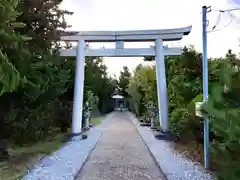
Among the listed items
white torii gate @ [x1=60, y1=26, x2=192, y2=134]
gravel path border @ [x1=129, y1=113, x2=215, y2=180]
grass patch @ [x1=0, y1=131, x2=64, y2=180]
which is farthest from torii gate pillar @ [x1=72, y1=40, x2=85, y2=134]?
gravel path border @ [x1=129, y1=113, x2=215, y2=180]

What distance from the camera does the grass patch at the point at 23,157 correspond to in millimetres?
6387

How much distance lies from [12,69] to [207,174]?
3.96 meters

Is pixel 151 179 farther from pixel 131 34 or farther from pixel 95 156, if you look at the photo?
pixel 131 34

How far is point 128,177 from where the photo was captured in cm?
620

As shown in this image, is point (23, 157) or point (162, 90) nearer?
point (23, 157)

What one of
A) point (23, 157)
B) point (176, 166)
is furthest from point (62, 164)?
point (176, 166)

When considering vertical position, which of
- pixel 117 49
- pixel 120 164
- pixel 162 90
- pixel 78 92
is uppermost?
pixel 117 49

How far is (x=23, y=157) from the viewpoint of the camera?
819 cm

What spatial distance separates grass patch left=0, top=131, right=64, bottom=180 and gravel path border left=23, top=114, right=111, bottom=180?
0.65ft

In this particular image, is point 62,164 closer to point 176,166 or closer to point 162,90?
point 176,166

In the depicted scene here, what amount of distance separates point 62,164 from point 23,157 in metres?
1.43

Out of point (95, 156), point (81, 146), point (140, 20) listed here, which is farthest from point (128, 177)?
point (140, 20)

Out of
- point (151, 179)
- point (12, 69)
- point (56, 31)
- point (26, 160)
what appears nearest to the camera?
point (12, 69)

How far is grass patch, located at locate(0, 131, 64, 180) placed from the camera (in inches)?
251
